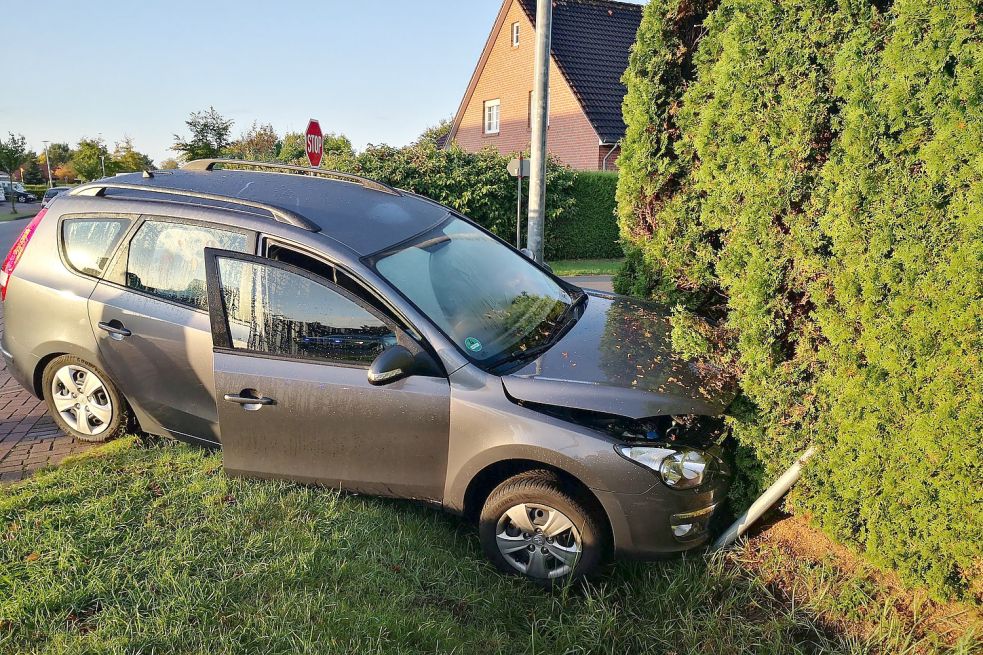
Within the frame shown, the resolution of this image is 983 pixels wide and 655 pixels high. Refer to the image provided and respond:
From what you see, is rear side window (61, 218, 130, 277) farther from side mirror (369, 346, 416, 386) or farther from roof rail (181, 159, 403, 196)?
side mirror (369, 346, 416, 386)

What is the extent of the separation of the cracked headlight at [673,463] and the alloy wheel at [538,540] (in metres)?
0.46

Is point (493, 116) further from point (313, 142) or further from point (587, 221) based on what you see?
point (313, 142)

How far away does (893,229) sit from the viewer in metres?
2.68

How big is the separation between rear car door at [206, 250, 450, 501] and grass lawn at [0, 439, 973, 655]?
0.88 ft

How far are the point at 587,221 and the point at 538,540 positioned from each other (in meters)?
13.6

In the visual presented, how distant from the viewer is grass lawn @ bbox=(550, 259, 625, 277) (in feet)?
44.4

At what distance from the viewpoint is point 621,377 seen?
330 centimetres

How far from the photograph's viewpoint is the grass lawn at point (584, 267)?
1355cm

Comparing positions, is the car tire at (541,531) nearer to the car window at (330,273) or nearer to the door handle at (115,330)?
the car window at (330,273)

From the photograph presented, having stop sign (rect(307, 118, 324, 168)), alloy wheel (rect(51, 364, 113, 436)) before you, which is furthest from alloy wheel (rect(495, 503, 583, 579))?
stop sign (rect(307, 118, 324, 168))

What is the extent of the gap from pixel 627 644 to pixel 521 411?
112cm

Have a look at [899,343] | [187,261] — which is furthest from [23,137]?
[899,343]

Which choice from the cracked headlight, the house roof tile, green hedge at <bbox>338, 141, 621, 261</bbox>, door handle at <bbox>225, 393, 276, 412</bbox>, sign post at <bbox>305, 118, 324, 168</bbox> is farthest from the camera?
the house roof tile

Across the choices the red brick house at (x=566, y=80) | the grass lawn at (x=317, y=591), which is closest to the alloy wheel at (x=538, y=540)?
the grass lawn at (x=317, y=591)
